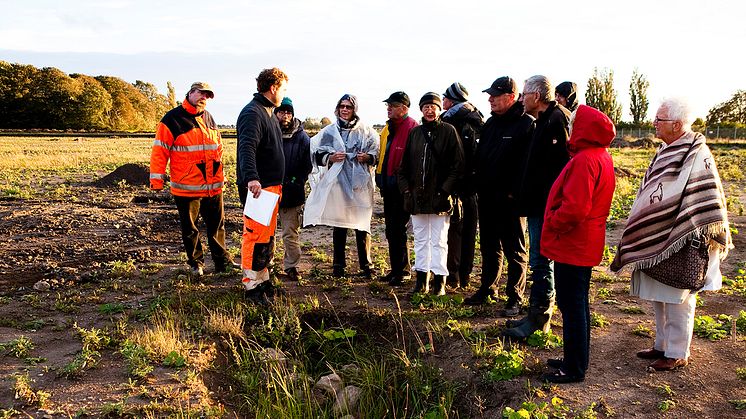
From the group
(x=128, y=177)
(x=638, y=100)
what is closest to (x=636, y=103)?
(x=638, y=100)

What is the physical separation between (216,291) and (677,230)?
481 centimetres

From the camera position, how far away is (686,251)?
385cm

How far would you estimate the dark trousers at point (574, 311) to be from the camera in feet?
12.5

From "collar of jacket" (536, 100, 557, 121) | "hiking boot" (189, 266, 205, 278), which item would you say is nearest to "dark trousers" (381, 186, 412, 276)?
"collar of jacket" (536, 100, 557, 121)

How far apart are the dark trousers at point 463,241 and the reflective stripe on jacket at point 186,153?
3.06 m

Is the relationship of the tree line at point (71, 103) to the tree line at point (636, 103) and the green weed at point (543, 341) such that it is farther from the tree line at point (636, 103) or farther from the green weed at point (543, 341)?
the green weed at point (543, 341)

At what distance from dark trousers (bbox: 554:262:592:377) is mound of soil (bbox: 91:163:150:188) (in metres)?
13.7

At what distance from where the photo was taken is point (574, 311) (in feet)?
12.6

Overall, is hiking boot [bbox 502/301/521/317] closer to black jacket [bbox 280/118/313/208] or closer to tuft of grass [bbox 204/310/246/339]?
tuft of grass [bbox 204/310/246/339]

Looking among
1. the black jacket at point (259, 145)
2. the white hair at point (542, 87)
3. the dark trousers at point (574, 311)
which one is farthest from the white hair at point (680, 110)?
the black jacket at point (259, 145)

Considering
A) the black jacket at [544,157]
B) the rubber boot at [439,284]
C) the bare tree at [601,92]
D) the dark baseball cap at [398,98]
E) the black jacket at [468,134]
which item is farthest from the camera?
the bare tree at [601,92]

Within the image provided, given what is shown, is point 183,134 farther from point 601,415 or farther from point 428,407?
point 601,415

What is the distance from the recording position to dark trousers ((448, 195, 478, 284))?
6195 mm

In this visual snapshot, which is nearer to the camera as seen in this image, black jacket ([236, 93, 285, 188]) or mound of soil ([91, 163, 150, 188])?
black jacket ([236, 93, 285, 188])
